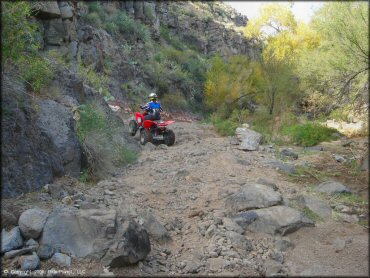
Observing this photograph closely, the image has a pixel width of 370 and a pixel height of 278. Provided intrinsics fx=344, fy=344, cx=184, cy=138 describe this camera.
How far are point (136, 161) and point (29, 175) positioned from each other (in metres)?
3.22

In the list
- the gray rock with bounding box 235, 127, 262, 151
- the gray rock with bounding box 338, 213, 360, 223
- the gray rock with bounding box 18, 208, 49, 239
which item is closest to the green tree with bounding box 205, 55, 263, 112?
the gray rock with bounding box 235, 127, 262, 151

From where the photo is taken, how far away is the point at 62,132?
554 centimetres

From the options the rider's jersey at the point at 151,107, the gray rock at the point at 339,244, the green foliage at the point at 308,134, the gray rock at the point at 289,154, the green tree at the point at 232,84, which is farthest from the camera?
the green tree at the point at 232,84

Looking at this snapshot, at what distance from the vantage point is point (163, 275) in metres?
3.44

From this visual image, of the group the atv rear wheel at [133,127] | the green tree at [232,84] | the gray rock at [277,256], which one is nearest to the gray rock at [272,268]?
the gray rock at [277,256]

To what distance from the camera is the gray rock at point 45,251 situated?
327 centimetres

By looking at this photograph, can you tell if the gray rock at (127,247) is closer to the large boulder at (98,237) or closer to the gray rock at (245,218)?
the large boulder at (98,237)

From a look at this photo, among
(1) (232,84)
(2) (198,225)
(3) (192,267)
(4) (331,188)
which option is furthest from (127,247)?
(1) (232,84)

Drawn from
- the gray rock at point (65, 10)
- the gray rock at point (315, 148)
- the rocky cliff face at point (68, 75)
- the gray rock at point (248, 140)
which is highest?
the gray rock at point (65, 10)

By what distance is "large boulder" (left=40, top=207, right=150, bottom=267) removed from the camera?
3.35 metres

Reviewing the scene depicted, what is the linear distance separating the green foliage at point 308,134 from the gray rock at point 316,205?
595 centimetres

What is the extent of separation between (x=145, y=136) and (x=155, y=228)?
229 inches

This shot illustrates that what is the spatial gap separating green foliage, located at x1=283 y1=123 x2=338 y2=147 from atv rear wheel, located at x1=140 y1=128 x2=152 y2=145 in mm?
4798

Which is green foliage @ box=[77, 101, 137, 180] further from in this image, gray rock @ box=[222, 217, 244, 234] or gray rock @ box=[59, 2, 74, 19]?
gray rock @ box=[59, 2, 74, 19]
